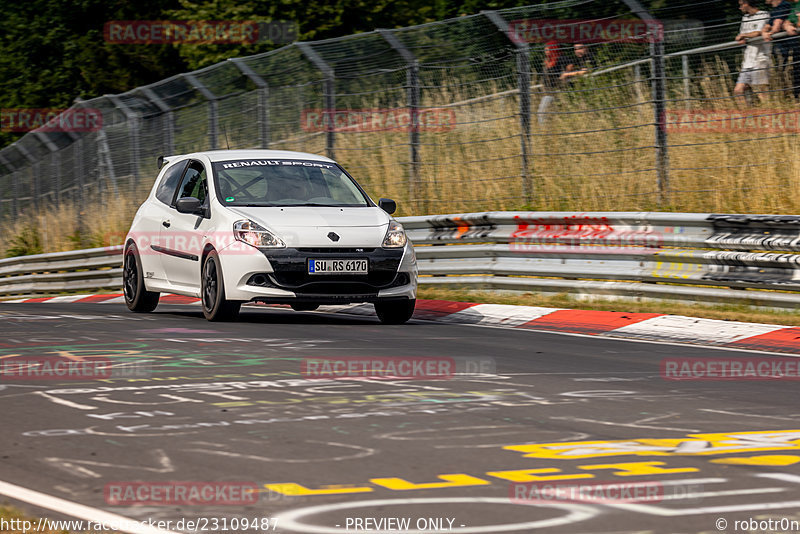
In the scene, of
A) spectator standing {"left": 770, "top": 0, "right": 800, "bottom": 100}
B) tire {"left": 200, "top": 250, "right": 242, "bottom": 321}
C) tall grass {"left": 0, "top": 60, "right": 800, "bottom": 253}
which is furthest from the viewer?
tall grass {"left": 0, "top": 60, "right": 800, "bottom": 253}

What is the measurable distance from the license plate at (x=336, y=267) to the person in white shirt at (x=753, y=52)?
202 inches

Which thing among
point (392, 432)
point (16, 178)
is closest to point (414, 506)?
point (392, 432)

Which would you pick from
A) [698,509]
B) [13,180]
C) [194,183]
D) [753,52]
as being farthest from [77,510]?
[13,180]

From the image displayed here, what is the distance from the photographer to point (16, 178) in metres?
31.4

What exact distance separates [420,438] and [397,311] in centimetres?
618

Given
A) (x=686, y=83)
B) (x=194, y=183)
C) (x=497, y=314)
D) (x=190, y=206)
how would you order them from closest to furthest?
1. (x=190, y=206)
2. (x=497, y=314)
3. (x=194, y=183)
4. (x=686, y=83)

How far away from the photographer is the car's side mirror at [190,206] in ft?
39.7

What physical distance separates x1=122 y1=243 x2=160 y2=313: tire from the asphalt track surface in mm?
3904

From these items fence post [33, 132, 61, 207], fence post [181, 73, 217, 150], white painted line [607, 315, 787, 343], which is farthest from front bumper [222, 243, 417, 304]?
fence post [33, 132, 61, 207]

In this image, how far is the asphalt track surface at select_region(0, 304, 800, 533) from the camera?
4.63 m

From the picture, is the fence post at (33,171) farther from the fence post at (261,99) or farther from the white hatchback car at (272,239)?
the white hatchback car at (272,239)

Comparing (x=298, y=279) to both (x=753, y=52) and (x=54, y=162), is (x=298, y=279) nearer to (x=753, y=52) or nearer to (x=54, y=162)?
(x=753, y=52)

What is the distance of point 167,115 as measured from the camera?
75.3 feet

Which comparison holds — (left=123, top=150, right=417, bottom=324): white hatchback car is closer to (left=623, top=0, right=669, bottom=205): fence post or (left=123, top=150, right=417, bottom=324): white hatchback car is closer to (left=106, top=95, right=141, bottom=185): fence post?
(left=623, top=0, right=669, bottom=205): fence post
